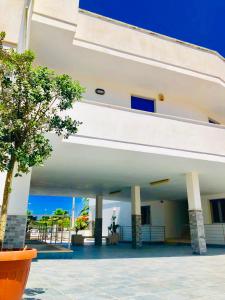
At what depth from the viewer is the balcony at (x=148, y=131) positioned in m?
8.90

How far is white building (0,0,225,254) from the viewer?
8.99 m

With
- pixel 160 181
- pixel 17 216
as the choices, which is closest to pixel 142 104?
pixel 160 181

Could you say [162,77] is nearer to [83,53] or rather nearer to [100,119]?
[83,53]

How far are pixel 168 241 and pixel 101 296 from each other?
17359mm

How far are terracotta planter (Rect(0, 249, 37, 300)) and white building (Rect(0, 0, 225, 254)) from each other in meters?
4.77

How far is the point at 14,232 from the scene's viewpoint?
821cm

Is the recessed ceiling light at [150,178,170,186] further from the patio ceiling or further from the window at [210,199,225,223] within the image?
the window at [210,199,225,223]

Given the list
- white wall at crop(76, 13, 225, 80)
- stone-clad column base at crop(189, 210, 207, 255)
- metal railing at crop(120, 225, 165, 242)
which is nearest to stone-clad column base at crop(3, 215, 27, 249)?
white wall at crop(76, 13, 225, 80)

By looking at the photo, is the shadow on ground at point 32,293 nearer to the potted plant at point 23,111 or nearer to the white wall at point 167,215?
the potted plant at point 23,111

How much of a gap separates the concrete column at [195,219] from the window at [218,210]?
711 centimetres

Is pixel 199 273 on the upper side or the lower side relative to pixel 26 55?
lower

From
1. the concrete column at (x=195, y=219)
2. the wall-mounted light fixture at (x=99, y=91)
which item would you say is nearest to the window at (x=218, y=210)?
the concrete column at (x=195, y=219)

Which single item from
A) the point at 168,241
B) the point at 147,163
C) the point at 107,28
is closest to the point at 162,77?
the point at 107,28

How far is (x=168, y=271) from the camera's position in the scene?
24.7 ft
